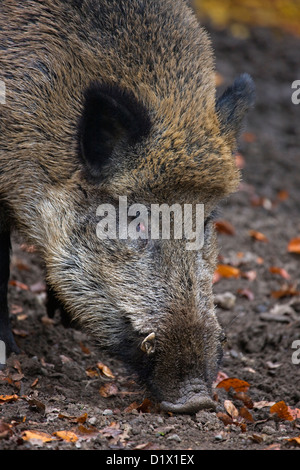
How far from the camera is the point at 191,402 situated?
13.7ft

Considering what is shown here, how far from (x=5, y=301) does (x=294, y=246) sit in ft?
12.5

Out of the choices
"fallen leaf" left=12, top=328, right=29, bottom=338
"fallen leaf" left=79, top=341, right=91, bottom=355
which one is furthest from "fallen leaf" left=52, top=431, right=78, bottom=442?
"fallen leaf" left=12, top=328, right=29, bottom=338

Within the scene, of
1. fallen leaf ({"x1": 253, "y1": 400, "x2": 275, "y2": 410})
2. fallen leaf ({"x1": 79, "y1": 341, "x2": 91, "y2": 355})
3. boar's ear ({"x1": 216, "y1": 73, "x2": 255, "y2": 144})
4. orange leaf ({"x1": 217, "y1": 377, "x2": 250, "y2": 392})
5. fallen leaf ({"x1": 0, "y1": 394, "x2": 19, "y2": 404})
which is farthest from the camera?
fallen leaf ({"x1": 79, "y1": 341, "x2": 91, "y2": 355})

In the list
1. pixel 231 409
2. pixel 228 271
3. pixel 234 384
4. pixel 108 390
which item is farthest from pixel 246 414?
pixel 228 271

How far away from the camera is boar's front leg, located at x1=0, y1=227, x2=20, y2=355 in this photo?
17.5 ft

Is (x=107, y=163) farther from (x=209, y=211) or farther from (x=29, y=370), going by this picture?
(x=29, y=370)

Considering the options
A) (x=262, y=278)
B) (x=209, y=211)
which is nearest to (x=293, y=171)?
(x=262, y=278)

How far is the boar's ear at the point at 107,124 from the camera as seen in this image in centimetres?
443

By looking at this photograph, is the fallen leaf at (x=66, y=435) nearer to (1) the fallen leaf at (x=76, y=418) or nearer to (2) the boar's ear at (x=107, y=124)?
(1) the fallen leaf at (x=76, y=418)

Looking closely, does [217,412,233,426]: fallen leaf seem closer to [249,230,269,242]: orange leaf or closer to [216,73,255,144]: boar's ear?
[216,73,255,144]: boar's ear

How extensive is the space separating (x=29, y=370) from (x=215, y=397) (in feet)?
4.34

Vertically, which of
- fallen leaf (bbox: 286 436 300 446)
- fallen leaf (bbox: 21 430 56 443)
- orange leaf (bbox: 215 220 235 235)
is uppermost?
orange leaf (bbox: 215 220 235 235)

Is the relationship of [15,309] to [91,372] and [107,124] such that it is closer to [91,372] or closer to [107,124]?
[91,372]

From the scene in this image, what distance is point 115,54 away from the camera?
4746 mm
